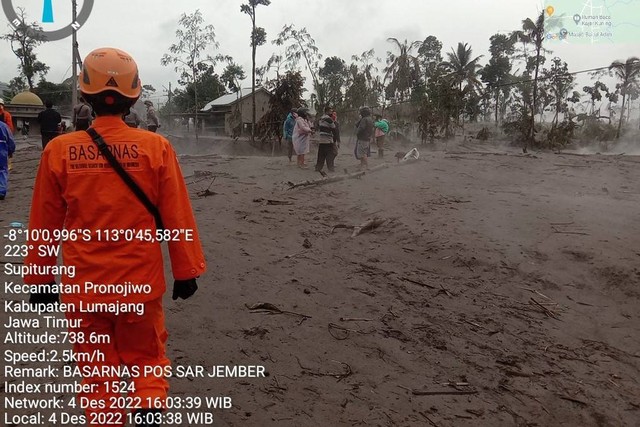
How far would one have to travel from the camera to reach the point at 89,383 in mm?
2180

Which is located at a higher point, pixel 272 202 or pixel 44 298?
pixel 44 298

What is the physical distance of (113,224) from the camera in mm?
2131

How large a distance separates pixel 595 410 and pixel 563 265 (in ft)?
8.35

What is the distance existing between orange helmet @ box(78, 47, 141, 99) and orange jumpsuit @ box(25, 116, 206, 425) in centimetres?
14

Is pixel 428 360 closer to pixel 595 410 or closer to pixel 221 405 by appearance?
pixel 595 410

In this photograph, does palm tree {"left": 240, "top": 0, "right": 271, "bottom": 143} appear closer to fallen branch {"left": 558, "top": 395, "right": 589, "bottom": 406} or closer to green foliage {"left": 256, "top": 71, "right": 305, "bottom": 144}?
green foliage {"left": 256, "top": 71, "right": 305, "bottom": 144}

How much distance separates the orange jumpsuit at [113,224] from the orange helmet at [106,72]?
14 cm

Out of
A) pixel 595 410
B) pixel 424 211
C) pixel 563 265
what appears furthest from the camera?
pixel 424 211

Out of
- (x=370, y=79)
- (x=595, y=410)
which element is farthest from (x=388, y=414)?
(x=370, y=79)

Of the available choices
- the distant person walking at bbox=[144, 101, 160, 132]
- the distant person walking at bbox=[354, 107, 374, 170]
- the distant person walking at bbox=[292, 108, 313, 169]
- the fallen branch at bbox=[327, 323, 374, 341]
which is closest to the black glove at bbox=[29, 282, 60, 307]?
the fallen branch at bbox=[327, 323, 374, 341]

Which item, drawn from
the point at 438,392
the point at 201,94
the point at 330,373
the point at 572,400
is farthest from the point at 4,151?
the point at 201,94

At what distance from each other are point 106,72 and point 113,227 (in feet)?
2.28

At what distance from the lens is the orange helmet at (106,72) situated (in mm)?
2145

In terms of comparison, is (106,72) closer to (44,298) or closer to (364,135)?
(44,298)
